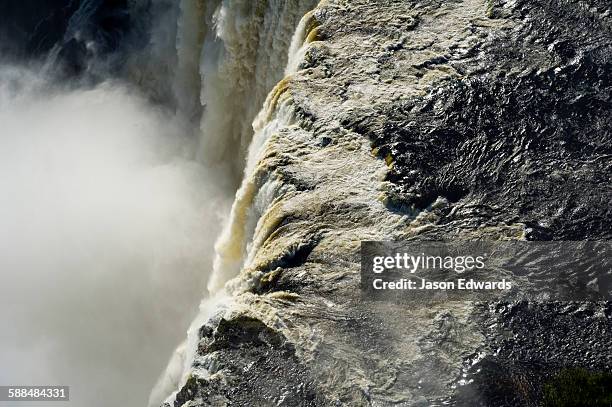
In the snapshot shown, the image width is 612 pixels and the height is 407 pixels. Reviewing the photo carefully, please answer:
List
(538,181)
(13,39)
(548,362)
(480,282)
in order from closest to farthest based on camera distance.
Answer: (548,362) → (480,282) → (538,181) → (13,39)

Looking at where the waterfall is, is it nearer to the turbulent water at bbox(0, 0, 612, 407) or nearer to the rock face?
the turbulent water at bbox(0, 0, 612, 407)

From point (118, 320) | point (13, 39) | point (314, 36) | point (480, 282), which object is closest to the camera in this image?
point (480, 282)

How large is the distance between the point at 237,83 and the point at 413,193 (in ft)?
27.5

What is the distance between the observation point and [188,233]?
17.1 m

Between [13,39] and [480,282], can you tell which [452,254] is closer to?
[480,282]

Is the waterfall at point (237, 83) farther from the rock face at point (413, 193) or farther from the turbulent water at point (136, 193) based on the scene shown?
the rock face at point (413, 193)

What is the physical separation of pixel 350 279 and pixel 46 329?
9.62 metres

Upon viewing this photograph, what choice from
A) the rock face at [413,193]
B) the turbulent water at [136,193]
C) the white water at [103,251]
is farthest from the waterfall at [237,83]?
the white water at [103,251]

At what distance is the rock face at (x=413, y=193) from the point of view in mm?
8352

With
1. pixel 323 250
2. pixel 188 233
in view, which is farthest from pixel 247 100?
pixel 323 250

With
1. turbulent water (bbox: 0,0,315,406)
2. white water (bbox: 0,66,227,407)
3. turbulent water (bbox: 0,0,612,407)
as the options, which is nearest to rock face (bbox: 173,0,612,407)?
turbulent water (bbox: 0,0,612,407)

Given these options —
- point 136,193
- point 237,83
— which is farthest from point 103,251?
point 237,83

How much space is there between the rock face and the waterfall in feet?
0.63

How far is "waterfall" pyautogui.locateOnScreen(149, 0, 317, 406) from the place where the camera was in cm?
1170
